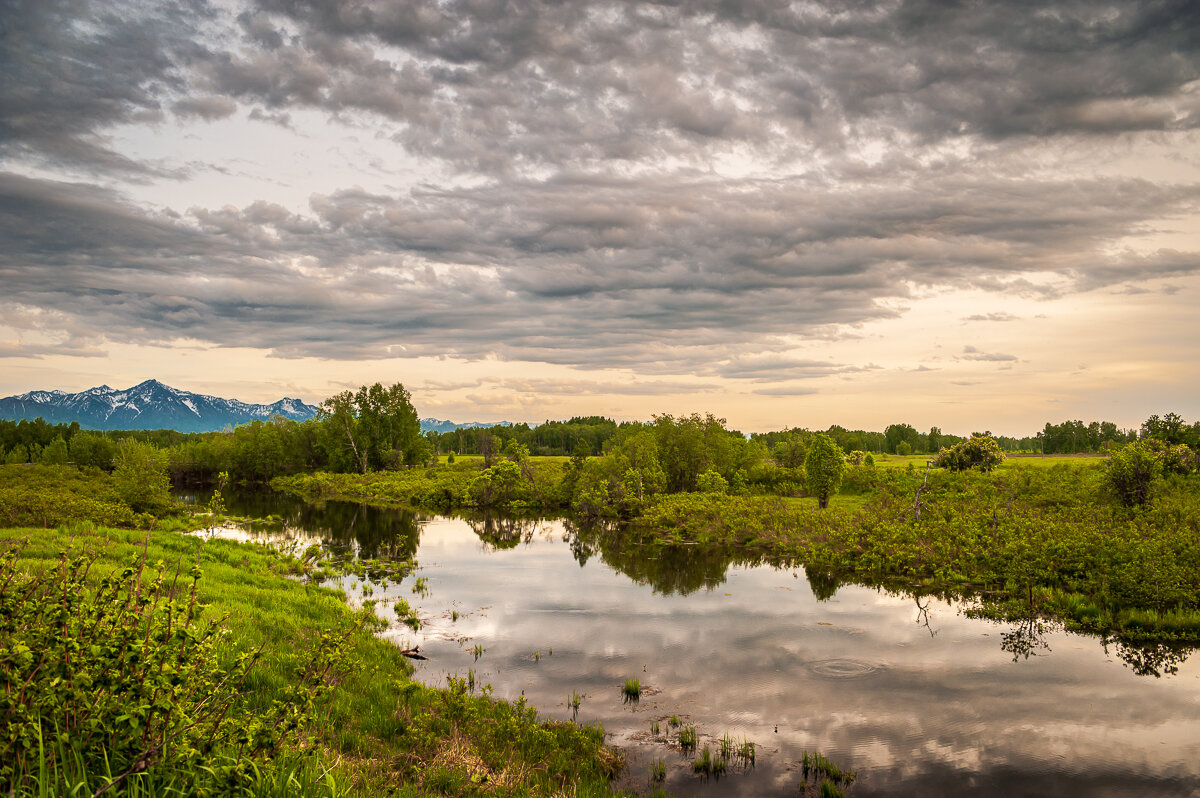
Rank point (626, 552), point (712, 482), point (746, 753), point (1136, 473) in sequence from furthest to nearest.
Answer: point (712, 482) → point (626, 552) → point (1136, 473) → point (746, 753)

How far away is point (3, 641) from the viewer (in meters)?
5.14

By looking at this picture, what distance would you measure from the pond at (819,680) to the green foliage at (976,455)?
30.2m

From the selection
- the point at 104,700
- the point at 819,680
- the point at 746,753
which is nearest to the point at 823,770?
the point at 746,753

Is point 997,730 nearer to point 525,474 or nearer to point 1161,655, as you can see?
point 1161,655

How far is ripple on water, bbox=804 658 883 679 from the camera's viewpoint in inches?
679

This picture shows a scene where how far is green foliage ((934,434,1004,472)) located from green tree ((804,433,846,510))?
1284 cm

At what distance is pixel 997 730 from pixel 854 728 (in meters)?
3.32

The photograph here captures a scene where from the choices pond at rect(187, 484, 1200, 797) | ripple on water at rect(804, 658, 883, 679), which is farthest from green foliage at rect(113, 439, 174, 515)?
ripple on water at rect(804, 658, 883, 679)

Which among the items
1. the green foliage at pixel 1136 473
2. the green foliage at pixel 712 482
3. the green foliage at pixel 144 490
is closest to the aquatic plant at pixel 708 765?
the green foliage at pixel 1136 473

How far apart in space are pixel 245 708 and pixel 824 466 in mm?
41789

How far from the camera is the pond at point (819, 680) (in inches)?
496

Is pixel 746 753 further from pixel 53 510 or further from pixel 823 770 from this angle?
pixel 53 510

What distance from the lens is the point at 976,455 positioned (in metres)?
51.3

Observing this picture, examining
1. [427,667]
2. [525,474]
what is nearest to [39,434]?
[525,474]
